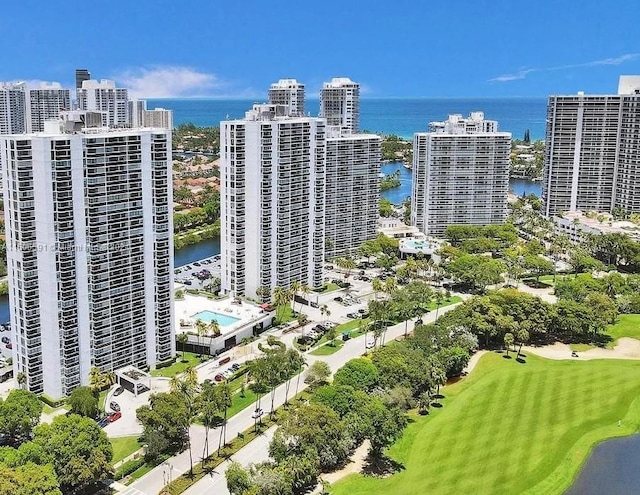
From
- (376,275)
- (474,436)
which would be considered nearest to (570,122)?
(376,275)

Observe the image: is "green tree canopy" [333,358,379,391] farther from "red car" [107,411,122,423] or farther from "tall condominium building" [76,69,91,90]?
"tall condominium building" [76,69,91,90]

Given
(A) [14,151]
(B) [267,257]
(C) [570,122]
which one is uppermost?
(C) [570,122]

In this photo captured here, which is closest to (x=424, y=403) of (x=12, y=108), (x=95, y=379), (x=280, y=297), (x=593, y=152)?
(x=280, y=297)

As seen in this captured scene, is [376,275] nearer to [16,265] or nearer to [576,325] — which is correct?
[576,325]

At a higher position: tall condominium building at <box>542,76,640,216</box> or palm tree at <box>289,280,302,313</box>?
tall condominium building at <box>542,76,640,216</box>

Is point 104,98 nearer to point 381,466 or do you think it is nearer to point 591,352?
point 591,352

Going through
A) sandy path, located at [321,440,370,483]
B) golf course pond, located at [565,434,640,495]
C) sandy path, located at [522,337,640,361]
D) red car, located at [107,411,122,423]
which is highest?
sandy path, located at [522,337,640,361]

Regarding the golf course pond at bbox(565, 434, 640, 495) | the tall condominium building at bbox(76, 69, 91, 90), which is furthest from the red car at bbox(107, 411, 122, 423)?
the tall condominium building at bbox(76, 69, 91, 90)
